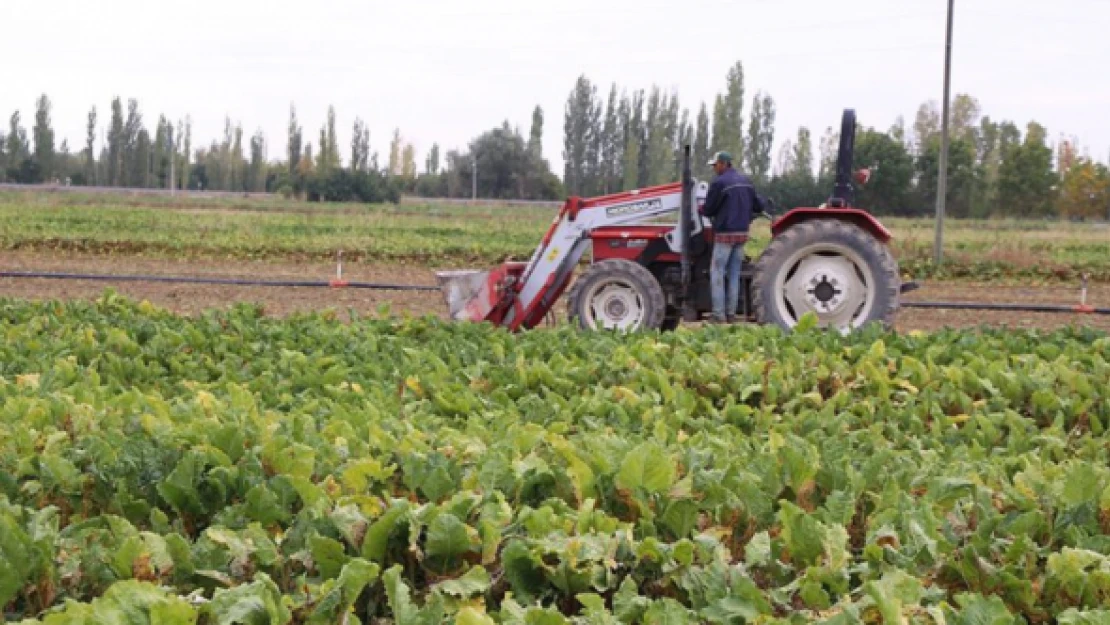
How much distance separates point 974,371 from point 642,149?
63.1 m

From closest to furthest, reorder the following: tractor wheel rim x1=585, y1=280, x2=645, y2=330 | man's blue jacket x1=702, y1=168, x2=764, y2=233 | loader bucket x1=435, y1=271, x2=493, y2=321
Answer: man's blue jacket x1=702, y1=168, x2=764, y2=233
tractor wheel rim x1=585, y1=280, x2=645, y2=330
loader bucket x1=435, y1=271, x2=493, y2=321

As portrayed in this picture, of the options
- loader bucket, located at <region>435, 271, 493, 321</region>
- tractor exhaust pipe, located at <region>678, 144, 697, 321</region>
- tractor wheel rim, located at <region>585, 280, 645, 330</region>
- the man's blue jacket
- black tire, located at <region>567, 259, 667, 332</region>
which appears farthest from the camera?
loader bucket, located at <region>435, 271, 493, 321</region>

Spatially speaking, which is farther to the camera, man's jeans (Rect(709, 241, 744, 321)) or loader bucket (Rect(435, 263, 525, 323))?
loader bucket (Rect(435, 263, 525, 323))

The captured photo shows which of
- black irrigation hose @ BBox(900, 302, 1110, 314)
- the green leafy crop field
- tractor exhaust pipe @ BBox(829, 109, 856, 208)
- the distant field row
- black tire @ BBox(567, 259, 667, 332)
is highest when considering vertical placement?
tractor exhaust pipe @ BBox(829, 109, 856, 208)

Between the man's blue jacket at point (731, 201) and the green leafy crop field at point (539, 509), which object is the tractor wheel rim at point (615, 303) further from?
the green leafy crop field at point (539, 509)

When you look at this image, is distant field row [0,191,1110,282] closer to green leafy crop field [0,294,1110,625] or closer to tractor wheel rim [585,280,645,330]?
tractor wheel rim [585,280,645,330]

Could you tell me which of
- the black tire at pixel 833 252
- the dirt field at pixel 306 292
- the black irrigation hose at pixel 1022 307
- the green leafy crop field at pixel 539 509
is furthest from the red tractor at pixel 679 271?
the black irrigation hose at pixel 1022 307

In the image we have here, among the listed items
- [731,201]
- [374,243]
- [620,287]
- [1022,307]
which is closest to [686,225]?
[731,201]

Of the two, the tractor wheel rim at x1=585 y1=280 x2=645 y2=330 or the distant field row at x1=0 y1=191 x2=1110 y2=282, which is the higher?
the distant field row at x1=0 y1=191 x2=1110 y2=282

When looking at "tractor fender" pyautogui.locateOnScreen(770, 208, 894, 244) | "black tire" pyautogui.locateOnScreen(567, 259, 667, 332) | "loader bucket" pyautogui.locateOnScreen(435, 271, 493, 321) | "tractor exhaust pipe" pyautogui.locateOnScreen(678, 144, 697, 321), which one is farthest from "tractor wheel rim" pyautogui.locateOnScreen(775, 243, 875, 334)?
"loader bucket" pyautogui.locateOnScreen(435, 271, 493, 321)

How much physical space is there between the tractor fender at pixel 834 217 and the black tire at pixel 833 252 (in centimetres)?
8

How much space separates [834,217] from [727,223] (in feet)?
3.24

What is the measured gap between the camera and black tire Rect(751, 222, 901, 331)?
10.2 m

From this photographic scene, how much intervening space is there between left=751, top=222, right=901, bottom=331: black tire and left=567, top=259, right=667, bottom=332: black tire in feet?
2.86
